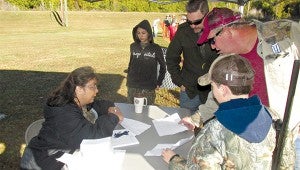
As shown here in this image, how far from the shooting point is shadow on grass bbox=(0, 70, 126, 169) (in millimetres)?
5012

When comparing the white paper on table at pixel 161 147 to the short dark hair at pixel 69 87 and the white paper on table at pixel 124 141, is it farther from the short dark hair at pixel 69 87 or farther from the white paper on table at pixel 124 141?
the short dark hair at pixel 69 87

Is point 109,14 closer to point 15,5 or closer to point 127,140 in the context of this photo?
point 15,5

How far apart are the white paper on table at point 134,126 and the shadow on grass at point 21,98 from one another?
200cm

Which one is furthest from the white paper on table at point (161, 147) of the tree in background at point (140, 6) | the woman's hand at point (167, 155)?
the tree in background at point (140, 6)

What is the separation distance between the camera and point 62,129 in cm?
261

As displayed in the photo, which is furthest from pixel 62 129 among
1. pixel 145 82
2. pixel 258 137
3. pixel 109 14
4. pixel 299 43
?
pixel 109 14

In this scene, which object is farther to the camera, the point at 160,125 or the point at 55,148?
the point at 160,125

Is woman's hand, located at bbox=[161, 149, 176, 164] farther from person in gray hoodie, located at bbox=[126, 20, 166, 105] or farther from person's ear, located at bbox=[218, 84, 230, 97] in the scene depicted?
person in gray hoodie, located at bbox=[126, 20, 166, 105]

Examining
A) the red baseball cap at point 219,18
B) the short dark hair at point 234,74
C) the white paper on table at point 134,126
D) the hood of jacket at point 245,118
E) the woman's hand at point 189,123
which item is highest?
the red baseball cap at point 219,18

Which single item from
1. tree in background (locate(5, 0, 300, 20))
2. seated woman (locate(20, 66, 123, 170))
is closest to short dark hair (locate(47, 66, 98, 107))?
seated woman (locate(20, 66, 123, 170))

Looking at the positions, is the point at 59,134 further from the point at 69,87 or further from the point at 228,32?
the point at 228,32

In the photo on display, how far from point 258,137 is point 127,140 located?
1222 mm

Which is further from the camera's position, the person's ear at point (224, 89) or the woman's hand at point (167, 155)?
the woman's hand at point (167, 155)

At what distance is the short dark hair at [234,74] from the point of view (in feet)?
6.21
